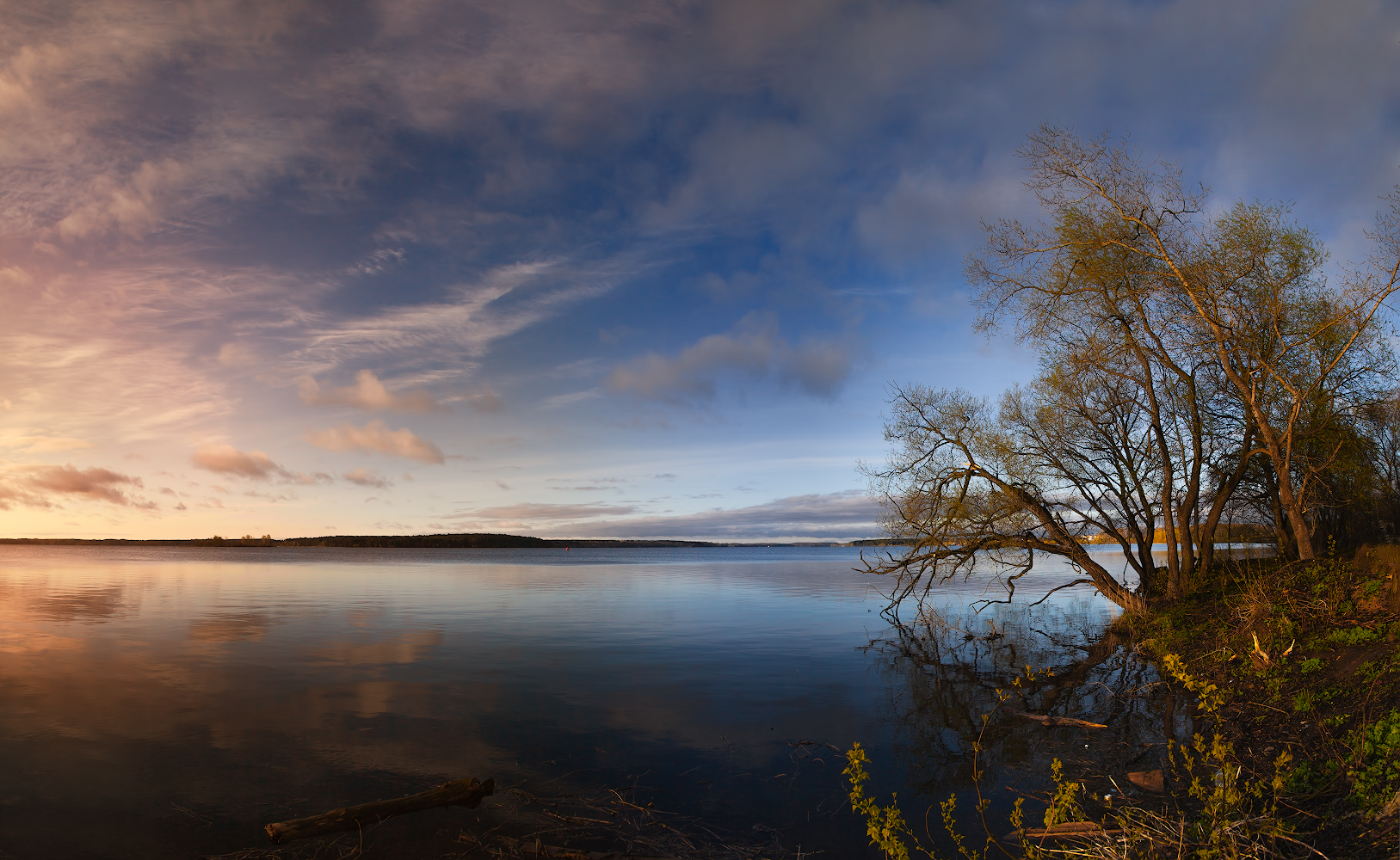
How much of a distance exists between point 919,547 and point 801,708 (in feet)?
33.6

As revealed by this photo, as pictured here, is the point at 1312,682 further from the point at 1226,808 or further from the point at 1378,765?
the point at 1226,808

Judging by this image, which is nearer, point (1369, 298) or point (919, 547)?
point (1369, 298)

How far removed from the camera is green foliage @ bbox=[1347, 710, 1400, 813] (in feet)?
22.8

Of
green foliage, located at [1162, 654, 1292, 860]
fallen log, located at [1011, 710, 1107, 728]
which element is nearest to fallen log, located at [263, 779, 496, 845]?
green foliage, located at [1162, 654, 1292, 860]

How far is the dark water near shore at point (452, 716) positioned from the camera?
8.87 metres

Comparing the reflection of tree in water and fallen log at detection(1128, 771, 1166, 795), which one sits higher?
fallen log at detection(1128, 771, 1166, 795)

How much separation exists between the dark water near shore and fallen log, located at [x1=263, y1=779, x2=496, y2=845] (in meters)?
0.15

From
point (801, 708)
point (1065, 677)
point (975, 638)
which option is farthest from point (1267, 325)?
point (801, 708)

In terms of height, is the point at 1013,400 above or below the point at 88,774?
above

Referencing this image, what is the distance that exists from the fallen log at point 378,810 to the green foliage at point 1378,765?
9.54 m

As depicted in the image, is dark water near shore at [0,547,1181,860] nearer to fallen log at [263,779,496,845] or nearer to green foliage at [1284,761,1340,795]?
fallen log at [263,779,496,845]

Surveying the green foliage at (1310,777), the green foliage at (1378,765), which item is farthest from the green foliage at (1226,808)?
the green foliage at (1378,765)

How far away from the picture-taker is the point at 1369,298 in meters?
14.6

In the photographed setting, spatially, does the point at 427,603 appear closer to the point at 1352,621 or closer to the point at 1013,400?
the point at 1013,400
